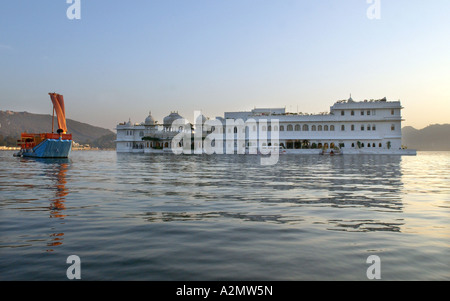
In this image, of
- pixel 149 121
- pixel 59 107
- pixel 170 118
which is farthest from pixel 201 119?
pixel 59 107

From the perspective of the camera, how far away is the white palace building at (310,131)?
71.6 metres

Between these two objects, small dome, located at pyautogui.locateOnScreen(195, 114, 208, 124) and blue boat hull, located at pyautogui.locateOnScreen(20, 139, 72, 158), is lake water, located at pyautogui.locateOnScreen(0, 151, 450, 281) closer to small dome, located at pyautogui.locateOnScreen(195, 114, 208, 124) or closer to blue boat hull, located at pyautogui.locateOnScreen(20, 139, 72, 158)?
blue boat hull, located at pyautogui.locateOnScreen(20, 139, 72, 158)

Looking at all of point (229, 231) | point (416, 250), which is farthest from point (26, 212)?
point (416, 250)

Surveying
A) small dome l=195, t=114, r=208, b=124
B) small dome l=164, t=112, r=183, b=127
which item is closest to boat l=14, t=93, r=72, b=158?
small dome l=195, t=114, r=208, b=124

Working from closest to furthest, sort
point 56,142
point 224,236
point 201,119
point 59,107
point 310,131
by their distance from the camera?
point 224,236, point 56,142, point 59,107, point 310,131, point 201,119

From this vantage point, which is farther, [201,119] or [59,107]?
[201,119]

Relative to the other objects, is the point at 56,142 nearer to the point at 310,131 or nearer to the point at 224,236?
the point at 224,236

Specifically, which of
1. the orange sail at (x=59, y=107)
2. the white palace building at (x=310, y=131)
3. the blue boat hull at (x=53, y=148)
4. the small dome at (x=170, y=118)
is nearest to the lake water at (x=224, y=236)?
the blue boat hull at (x=53, y=148)

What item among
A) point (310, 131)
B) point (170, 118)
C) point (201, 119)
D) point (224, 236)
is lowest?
point (224, 236)

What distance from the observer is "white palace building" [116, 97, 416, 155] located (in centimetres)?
7156

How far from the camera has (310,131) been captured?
7525 centimetres

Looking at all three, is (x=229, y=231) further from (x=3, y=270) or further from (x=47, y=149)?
(x=47, y=149)

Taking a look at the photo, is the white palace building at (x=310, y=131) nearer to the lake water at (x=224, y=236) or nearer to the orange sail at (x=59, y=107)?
the orange sail at (x=59, y=107)

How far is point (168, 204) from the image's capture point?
10742 millimetres
